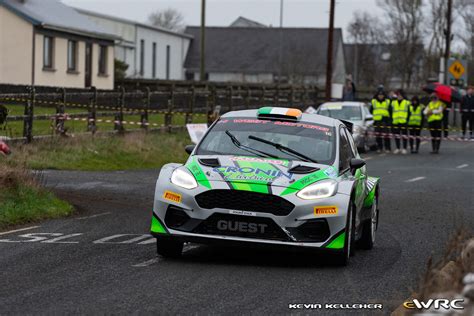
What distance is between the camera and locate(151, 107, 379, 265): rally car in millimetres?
10594

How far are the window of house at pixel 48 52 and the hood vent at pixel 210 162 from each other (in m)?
37.6

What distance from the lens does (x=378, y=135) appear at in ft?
115

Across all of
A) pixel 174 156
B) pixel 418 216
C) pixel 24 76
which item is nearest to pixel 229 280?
pixel 418 216

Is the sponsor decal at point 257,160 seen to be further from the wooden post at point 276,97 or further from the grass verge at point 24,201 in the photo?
the wooden post at point 276,97

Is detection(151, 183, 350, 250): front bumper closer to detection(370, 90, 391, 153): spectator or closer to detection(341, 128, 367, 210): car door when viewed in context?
detection(341, 128, 367, 210): car door

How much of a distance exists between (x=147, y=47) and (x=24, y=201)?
2801 inches

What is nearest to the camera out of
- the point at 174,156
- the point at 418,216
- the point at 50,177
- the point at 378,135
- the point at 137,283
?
the point at 137,283

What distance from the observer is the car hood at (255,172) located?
10688 millimetres

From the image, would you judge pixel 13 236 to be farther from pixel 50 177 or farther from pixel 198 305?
pixel 50 177

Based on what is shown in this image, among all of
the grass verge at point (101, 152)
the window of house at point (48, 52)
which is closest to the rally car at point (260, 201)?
the grass verge at point (101, 152)

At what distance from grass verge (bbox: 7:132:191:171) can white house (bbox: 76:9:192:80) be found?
44.4 meters

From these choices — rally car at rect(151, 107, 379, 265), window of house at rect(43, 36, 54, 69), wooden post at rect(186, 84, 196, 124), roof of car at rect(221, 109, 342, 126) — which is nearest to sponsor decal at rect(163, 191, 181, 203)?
rally car at rect(151, 107, 379, 265)

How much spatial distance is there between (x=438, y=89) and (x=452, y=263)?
29.8 meters

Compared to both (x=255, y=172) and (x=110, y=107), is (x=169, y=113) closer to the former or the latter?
(x=110, y=107)
